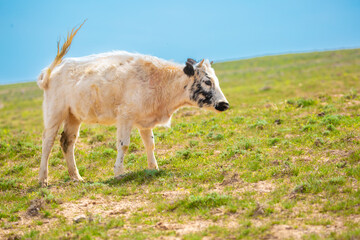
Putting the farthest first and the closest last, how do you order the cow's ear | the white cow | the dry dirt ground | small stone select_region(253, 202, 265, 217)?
1. the cow's ear
2. the white cow
3. small stone select_region(253, 202, 265, 217)
4. the dry dirt ground

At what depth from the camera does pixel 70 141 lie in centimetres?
1113

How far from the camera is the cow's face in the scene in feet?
33.8

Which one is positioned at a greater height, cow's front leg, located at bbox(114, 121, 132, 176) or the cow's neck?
the cow's neck

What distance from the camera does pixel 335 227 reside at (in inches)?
233

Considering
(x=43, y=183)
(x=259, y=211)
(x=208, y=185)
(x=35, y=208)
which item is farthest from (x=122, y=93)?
(x=259, y=211)

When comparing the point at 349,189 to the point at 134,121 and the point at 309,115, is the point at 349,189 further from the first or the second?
the point at 309,115

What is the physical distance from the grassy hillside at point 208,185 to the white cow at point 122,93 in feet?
4.25

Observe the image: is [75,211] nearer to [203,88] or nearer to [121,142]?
[121,142]

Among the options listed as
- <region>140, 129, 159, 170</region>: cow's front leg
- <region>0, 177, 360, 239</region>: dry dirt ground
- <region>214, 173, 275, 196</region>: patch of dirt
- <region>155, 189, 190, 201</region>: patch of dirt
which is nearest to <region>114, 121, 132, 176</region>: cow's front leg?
<region>140, 129, 159, 170</region>: cow's front leg

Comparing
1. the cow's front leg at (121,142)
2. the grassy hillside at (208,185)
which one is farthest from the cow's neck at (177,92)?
the grassy hillside at (208,185)

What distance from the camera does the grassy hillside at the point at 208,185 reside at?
6488 mm

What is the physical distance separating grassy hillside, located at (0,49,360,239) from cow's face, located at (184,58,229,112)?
5.05ft

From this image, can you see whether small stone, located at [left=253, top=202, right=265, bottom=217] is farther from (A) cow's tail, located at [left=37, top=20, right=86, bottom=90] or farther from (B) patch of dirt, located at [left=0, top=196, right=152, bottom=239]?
(A) cow's tail, located at [left=37, top=20, right=86, bottom=90]

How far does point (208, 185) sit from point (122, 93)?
343 cm
